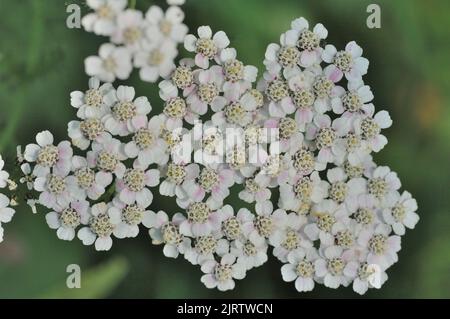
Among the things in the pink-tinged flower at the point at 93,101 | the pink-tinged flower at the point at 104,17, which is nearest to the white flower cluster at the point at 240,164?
the pink-tinged flower at the point at 93,101

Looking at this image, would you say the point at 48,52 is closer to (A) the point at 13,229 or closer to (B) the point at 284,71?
(A) the point at 13,229

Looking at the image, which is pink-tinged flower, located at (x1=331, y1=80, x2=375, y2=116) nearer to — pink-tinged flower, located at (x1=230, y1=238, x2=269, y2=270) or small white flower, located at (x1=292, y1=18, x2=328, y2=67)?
small white flower, located at (x1=292, y1=18, x2=328, y2=67)

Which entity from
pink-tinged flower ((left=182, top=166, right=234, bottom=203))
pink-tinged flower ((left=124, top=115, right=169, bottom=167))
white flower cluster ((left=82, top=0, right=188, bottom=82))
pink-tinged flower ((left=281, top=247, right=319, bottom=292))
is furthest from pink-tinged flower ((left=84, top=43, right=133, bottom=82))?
pink-tinged flower ((left=281, top=247, right=319, bottom=292))

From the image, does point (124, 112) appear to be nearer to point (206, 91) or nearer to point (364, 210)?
point (206, 91)

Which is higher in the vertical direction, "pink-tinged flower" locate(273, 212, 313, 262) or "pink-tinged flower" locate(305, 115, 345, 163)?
"pink-tinged flower" locate(305, 115, 345, 163)

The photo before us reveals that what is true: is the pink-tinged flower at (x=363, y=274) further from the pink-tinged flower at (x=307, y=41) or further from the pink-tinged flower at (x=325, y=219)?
the pink-tinged flower at (x=307, y=41)

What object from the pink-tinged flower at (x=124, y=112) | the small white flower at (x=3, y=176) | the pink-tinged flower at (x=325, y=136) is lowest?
the small white flower at (x=3, y=176)
